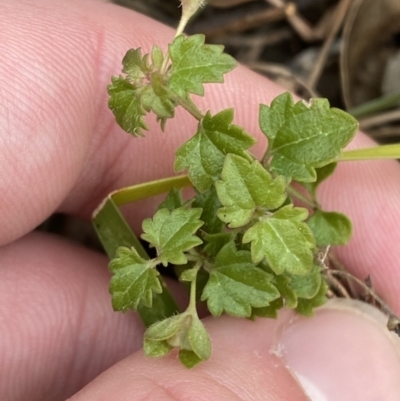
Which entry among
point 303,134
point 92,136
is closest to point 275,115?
point 303,134

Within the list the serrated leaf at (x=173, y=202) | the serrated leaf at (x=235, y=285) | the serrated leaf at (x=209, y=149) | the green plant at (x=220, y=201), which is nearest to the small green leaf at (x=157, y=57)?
the green plant at (x=220, y=201)

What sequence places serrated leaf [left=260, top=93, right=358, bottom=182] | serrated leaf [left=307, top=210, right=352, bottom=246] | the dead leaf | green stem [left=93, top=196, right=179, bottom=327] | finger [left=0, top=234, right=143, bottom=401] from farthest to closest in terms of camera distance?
the dead leaf < finger [left=0, top=234, right=143, bottom=401] < green stem [left=93, top=196, right=179, bottom=327] < serrated leaf [left=307, top=210, right=352, bottom=246] < serrated leaf [left=260, top=93, right=358, bottom=182]

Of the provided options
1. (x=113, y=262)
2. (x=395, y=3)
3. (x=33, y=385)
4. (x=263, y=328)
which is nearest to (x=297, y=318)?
(x=263, y=328)

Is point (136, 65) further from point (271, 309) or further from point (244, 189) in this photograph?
point (271, 309)

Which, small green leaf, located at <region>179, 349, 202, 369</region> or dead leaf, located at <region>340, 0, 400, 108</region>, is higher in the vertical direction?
dead leaf, located at <region>340, 0, 400, 108</region>

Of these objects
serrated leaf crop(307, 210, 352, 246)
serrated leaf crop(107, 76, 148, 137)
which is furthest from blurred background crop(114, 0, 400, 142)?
serrated leaf crop(107, 76, 148, 137)

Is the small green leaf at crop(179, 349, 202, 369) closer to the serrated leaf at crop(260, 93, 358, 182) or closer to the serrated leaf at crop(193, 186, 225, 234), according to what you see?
the serrated leaf at crop(193, 186, 225, 234)
